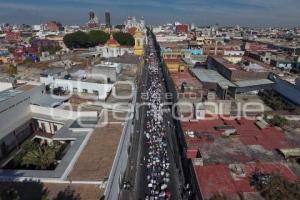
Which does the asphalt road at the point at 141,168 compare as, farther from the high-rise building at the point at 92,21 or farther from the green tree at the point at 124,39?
the high-rise building at the point at 92,21

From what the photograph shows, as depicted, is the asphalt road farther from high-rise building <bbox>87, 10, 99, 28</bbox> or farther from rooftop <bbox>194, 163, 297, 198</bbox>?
high-rise building <bbox>87, 10, 99, 28</bbox>

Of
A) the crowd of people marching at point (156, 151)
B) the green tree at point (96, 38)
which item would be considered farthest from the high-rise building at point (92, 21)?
the crowd of people marching at point (156, 151)

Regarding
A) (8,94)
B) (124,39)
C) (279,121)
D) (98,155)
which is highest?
(124,39)

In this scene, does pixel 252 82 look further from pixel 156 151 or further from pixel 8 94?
pixel 8 94

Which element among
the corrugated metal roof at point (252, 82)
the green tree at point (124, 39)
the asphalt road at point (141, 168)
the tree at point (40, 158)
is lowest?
the asphalt road at point (141, 168)

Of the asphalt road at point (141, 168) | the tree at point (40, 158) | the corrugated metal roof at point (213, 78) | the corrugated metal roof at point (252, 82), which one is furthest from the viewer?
the corrugated metal roof at point (213, 78)

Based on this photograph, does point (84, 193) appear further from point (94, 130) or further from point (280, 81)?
point (280, 81)

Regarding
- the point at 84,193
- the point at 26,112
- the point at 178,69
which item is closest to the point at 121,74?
the point at 178,69

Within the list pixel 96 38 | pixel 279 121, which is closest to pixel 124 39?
pixel 96 38
